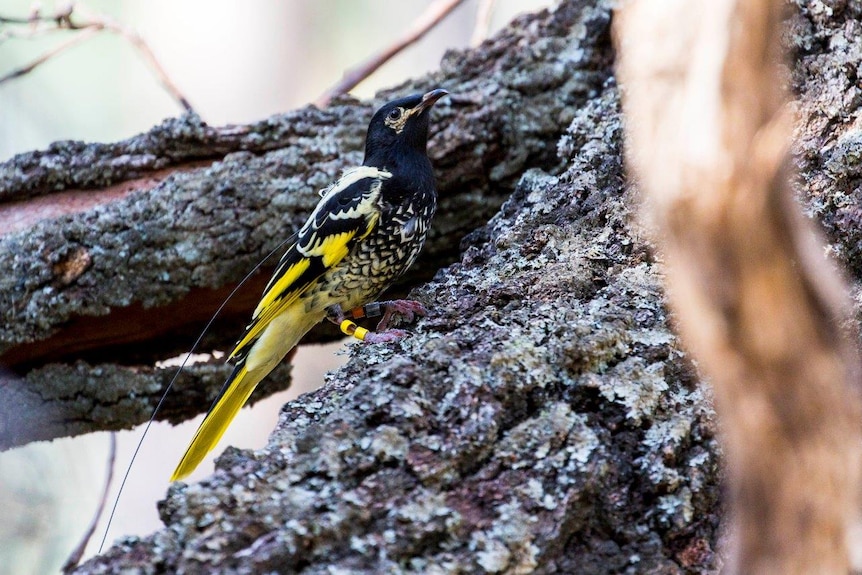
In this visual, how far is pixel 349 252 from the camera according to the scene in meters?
3.51

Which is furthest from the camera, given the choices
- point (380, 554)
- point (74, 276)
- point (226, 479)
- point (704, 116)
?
point (74, 276)

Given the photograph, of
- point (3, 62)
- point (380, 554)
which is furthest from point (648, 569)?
point (3, 62)

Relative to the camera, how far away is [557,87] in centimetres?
404

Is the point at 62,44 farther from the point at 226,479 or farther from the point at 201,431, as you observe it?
the point at 226,479

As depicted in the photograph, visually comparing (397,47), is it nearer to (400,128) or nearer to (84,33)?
(400,128)

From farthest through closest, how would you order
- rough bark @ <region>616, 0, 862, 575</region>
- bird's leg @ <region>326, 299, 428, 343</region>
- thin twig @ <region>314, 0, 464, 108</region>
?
thin twig @ <region>314, 0, 464, 108</region>
bird's leg @ <region>326, 299, 428, 343</region>
rough bark @ <region>616, 0, 862, 575</region>

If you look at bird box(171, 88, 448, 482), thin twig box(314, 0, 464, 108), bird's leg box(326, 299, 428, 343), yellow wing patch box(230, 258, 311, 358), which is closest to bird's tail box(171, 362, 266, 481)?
bird box(171, 88, 448, 482)

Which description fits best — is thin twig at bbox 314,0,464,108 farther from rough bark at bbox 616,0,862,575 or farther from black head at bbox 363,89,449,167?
rough bark at bbox 616,0,862,575

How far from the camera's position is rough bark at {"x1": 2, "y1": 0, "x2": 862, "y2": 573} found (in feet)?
5.54

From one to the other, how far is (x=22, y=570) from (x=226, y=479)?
10.5ft

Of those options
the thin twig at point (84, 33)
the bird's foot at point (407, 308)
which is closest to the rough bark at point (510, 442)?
the bird's foot at point (407, 308)

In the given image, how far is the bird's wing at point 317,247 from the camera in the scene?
3.42 meters

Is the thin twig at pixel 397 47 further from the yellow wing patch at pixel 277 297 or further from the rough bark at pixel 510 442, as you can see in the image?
the rough bark at pixel 510 442

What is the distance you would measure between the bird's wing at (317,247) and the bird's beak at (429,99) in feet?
1.57
